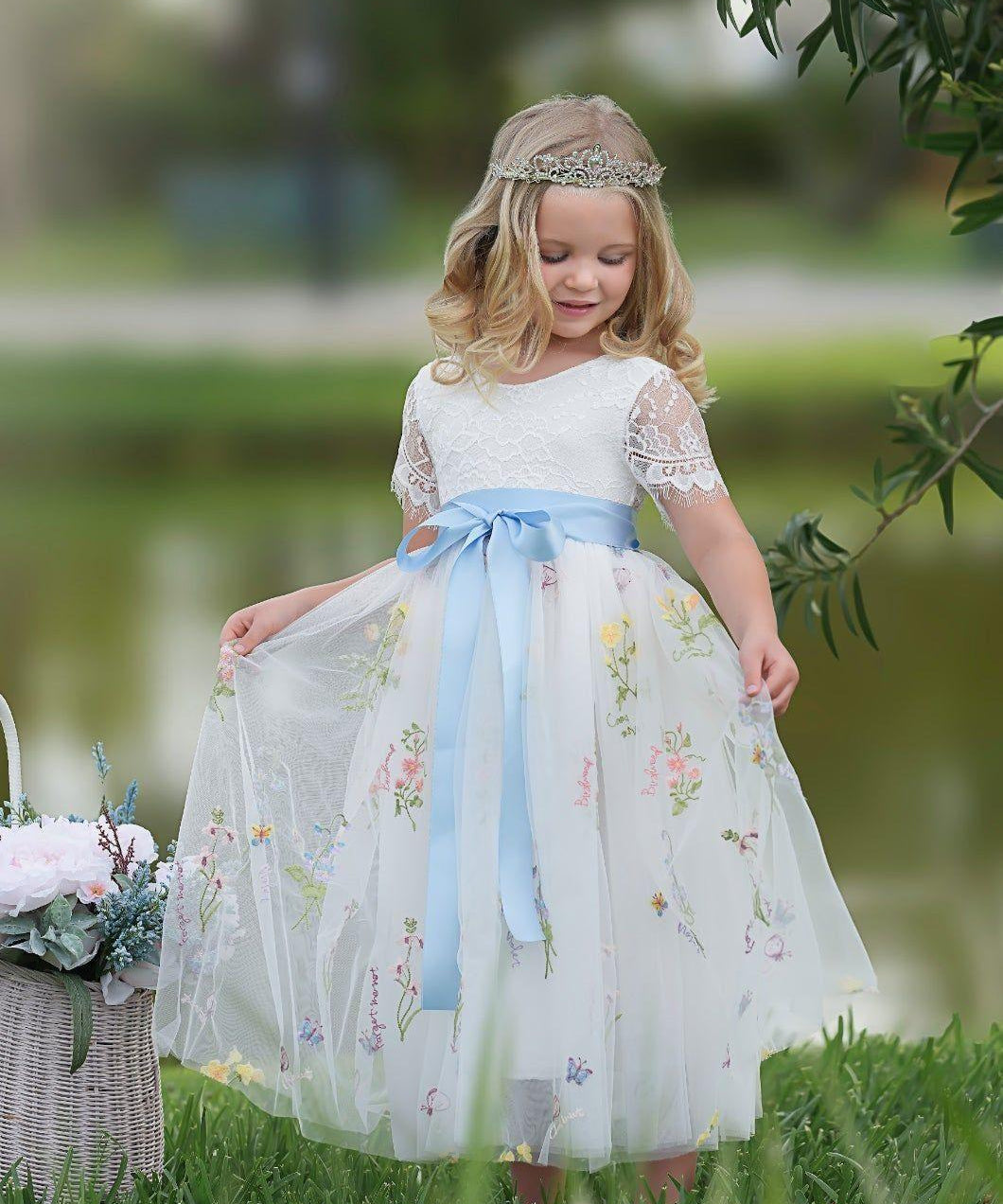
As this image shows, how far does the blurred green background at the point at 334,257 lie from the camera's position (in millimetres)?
6156

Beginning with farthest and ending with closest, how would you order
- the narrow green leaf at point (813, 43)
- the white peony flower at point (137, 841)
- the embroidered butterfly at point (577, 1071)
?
the narrow green leaf at point (813, 43) → the white peony flower at point (137, 841) → the embroidered butterfly at point (577, 1071)

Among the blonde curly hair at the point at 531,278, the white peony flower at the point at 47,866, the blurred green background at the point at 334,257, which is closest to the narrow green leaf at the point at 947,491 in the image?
the blonde curly hair at the point at 531,278

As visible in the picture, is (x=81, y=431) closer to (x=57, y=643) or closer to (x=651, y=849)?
(x=57, y=643)

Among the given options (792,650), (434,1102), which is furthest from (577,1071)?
(792,650)

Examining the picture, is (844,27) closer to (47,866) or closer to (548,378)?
(548,378)

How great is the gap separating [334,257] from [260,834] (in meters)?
5.04

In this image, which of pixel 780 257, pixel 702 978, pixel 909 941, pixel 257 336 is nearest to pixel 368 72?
pixel 257 336

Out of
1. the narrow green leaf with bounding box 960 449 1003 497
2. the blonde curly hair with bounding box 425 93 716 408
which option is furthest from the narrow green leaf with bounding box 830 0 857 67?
the narrow green leaf with bounding box 960 449 1003 497

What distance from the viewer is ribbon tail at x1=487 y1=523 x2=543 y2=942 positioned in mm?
1391

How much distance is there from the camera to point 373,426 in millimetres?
6461

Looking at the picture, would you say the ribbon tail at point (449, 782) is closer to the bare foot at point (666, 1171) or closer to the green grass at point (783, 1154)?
the green grass at point (783, 1154)

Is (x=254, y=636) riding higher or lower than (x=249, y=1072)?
higher

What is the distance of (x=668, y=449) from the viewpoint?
4.93 ft

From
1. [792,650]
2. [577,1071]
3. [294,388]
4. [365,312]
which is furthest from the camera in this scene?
[294,388]
